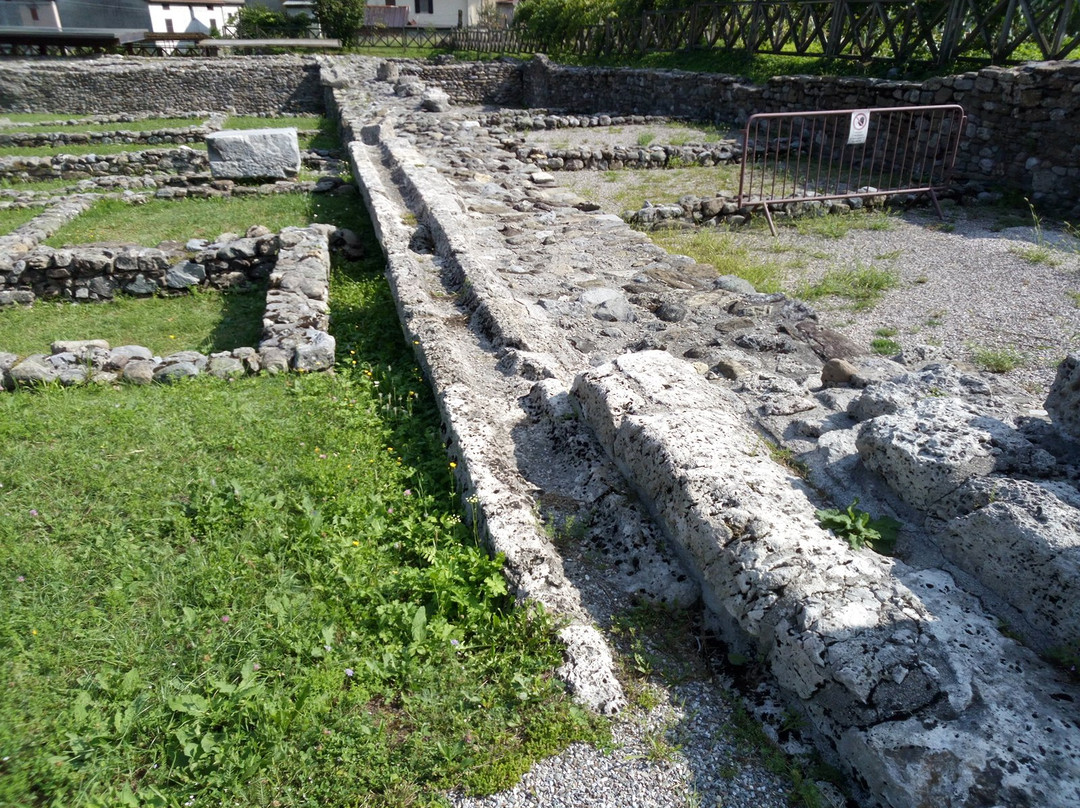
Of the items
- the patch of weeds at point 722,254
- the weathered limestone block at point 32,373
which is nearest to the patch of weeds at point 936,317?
the patch of weeds at point 722,254

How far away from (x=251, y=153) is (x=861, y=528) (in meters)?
12.5

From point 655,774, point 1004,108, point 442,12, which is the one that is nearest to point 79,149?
point 1004,108

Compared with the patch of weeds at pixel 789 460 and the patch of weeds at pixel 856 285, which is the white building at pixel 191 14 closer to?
the patch of weeds at pixel 856 285

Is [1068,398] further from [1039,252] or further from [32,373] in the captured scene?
[32,373]

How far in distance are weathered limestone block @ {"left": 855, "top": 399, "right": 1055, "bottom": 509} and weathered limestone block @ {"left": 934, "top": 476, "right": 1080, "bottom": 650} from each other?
0.32 feet

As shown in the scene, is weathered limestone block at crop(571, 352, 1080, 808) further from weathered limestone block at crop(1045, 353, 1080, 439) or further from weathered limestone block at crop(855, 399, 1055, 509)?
weathered limestone block at crop(1045, 353, 1080, 439)

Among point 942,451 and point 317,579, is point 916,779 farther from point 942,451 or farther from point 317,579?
point 317,579

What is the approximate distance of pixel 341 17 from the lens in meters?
34.4

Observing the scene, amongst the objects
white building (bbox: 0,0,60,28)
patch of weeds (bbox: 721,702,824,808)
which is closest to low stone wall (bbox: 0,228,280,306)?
patch of weeds (bbox: 721,702,824,808)

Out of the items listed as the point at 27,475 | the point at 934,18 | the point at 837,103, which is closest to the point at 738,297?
the point at 27,475

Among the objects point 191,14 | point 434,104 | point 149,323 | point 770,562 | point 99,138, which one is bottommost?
point 149,323

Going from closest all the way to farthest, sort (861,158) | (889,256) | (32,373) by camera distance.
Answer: (32,373) → (889,256) → (861,158)

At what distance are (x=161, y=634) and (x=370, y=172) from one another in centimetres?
834

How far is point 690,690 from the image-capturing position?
9.00 feet
